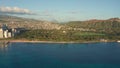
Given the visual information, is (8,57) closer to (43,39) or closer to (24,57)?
(24,57)

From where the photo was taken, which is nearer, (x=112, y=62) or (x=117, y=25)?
(x=112, y=62)

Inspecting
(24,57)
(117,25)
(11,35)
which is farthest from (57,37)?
(117,25)

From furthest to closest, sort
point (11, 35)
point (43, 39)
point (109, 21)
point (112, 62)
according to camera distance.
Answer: point (109, 21) < point (11, 35) < point (43, 39) < point (112, 62)

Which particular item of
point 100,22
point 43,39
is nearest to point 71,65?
point 43,39

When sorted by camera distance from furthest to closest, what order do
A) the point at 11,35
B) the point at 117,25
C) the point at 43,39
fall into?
the point at 117,25
the point at 11,35
the point at 43,39

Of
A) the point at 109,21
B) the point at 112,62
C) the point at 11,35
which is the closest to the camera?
the point at 112,62

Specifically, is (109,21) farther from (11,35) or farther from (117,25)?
(11,35)

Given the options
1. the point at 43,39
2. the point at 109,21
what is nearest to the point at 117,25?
the point at 109,21

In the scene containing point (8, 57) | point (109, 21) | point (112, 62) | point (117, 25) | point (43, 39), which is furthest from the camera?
point (109, 21)

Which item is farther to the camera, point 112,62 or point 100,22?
point 100,22
